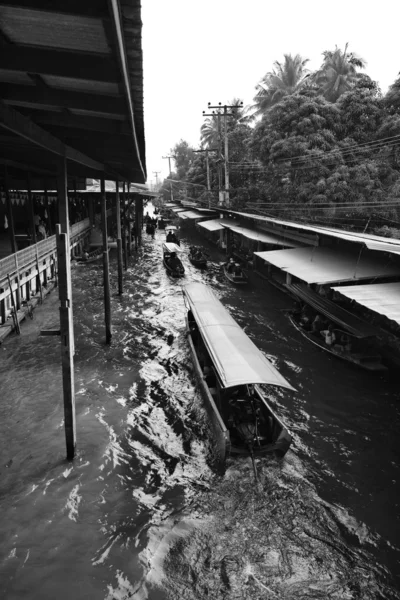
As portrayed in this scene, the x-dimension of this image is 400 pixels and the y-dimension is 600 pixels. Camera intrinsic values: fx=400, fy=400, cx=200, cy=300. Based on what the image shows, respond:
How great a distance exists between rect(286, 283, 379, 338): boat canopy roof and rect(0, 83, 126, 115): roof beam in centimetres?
910

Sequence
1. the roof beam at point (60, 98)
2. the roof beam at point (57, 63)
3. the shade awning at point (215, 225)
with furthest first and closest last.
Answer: the shade awning at point (215, 225)
the roof beam at point (60, 98)
the roof beam at point (57, 63)

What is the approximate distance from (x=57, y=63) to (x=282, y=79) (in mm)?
34806

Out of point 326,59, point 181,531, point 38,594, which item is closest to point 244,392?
point 181,531

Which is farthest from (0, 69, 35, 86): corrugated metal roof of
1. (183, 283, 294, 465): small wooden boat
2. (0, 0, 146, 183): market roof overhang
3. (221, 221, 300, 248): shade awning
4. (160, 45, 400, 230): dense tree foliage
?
(160, 45, 400, 230): dense tree foliage

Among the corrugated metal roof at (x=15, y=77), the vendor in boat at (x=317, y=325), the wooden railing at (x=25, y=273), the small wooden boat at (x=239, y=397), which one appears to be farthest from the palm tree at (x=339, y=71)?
the corrugated metal roof at (x=15, y=77)

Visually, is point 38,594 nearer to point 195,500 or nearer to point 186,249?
point 195,500

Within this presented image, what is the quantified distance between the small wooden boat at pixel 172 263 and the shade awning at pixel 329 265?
23.3 ft

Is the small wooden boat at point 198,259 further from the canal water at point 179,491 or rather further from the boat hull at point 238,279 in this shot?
the canal water at point 179,491

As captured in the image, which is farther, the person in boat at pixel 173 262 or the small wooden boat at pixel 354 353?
the person in boat at pixel 173 262

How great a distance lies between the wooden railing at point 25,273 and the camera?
10812 millimetres

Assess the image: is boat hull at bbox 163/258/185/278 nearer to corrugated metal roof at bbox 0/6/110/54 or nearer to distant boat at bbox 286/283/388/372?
distant boat at bbox 286/283/388/372

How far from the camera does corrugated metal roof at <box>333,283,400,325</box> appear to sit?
9016mm

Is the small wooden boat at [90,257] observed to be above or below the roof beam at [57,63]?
below

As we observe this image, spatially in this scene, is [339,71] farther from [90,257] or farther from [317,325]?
[317,325]
